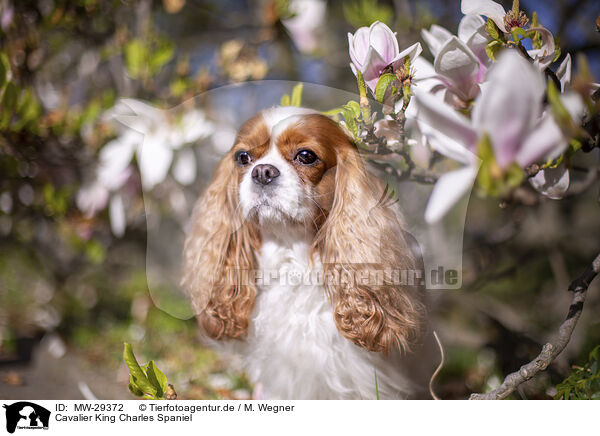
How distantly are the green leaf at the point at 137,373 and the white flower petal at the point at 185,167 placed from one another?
0.29 meters

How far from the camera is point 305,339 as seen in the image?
27.7 inches

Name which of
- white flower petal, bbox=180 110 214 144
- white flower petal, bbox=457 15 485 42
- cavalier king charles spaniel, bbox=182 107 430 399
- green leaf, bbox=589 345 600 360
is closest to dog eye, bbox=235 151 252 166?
cavalier king charles spaniel, bbox=182 107 430 399

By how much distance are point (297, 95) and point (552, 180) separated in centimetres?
39

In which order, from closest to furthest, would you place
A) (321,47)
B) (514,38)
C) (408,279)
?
(514,38)
(408,279)
(321,47)

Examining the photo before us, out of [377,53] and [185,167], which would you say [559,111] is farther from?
[185,167]

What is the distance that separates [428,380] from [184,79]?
2.33ft

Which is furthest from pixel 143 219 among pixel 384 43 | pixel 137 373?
pixel 384 43

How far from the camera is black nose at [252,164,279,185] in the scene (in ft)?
1.96

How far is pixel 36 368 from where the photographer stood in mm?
845

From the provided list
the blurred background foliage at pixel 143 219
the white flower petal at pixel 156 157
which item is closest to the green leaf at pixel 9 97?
the blurred background foliage at pixel 143 219

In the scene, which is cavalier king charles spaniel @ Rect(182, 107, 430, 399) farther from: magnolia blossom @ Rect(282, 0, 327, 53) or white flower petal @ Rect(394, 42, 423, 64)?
Result: magnolia blossom @ Rect(282, 0, 327, 53)

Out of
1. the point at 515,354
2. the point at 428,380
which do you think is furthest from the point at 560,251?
the point at 428,380

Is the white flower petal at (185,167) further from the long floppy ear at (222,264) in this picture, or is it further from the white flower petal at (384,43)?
the white flower petal at (384,43)
